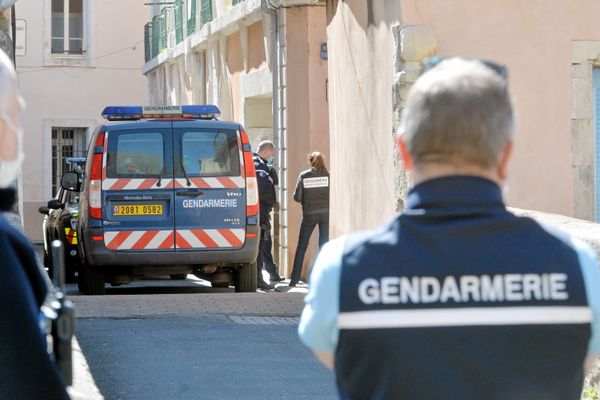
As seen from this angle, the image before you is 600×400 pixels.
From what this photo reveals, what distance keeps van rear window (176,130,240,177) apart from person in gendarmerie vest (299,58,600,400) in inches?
498

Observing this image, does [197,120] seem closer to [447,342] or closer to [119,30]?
[447,342]

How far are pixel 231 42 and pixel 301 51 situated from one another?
6.23m

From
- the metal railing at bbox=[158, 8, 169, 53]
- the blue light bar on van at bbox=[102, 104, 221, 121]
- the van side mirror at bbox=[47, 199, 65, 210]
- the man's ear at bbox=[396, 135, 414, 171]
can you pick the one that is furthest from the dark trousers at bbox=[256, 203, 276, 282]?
the metal railing at bbox=[158, 8, 169, 53]

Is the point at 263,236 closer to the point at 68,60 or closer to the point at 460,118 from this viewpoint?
the point at 460,118

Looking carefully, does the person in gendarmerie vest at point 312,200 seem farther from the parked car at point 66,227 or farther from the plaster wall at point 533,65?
the plaster wall at point 533,65

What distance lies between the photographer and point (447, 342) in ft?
8.31

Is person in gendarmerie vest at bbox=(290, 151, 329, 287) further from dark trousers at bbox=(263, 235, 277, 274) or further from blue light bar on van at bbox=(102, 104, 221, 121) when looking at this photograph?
blue light bar on van at bbox=(102, 104, 221, 121)

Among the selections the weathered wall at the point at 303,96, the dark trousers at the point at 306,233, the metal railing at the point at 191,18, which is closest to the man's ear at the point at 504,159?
the dark trousers at the point at 306,233

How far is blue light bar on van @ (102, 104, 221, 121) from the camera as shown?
15984mm

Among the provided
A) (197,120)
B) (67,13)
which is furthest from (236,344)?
(67,13)

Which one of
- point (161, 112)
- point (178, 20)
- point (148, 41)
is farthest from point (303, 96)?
point (148, 41)

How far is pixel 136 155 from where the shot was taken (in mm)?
15297

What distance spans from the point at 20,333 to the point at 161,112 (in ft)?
44.4

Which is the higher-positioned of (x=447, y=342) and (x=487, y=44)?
(x=487, y=44)
